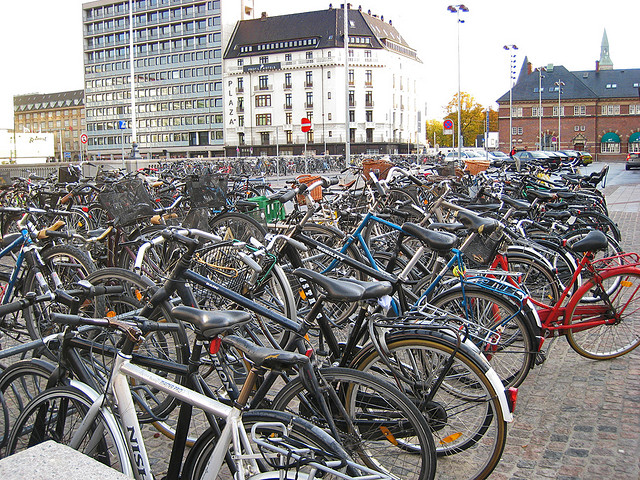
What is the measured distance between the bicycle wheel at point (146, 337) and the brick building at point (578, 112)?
88.7 meters

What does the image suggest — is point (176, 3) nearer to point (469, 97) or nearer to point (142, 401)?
point (469, 97)

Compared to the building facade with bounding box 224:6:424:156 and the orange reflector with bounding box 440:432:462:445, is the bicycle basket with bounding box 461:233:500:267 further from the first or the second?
the building facade with bounding box 224:6:424:156

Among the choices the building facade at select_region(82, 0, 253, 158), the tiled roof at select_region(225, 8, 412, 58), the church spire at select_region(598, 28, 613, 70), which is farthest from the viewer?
the church spire at select_region(598, 28, 613, 70)

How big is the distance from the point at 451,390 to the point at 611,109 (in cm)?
9567

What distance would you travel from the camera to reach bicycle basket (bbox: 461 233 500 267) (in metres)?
4.90

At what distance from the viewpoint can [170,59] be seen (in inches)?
3831

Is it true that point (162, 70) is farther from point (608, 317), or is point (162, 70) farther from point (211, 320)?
point (211, 320)

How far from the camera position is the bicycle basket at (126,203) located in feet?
19.7

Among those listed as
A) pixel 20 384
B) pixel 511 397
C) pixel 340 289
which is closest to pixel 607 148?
pixel 511 397

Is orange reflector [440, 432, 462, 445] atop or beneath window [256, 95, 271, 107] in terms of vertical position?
beneath

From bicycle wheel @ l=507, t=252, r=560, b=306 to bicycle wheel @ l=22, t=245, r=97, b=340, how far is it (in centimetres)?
345

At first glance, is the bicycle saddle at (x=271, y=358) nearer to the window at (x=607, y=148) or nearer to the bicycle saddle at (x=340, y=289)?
the bicycle saddle at (x=340, y=289)

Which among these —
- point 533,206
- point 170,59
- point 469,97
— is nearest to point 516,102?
point 469,97

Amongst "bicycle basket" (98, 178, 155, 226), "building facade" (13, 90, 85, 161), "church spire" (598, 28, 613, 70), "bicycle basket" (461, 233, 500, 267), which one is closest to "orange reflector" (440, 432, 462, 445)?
"bicycle basket" (461, 233, 500, 267)
